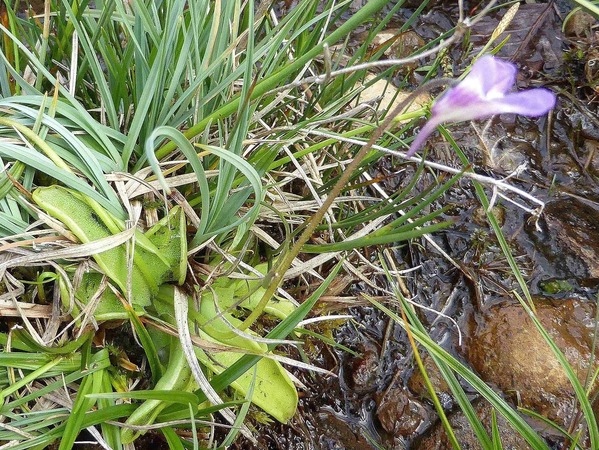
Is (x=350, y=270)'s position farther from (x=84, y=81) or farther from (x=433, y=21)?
(x=433, y=21)

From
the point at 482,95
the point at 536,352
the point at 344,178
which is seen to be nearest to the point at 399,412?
the point at 536,352

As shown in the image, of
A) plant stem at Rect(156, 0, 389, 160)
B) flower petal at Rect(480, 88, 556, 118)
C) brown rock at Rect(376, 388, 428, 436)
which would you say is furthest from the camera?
brown rock at Rect(376, 388, 428, 436)

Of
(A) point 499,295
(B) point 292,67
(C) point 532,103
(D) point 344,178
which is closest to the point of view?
(C) point 532,103

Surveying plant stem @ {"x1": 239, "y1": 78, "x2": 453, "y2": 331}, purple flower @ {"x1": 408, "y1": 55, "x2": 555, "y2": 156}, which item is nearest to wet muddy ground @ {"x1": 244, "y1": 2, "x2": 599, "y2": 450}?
plant stem @ {"x1": 239, "y1": 78, "x2": 453, "y2": 331}

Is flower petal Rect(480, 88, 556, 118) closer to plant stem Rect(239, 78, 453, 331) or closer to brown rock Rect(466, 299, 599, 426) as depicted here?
plant stem Rect(239, 78, 453, 331)

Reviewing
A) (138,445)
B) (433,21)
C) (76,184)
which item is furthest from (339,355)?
(433,21)

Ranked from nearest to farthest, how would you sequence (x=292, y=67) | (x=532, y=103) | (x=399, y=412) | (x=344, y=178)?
1. (x=532, y=103)
2. (x=344, y=178)
3. (x=292, y=67)
4. (x=399, y=412)

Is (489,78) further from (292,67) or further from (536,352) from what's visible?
(536,352)

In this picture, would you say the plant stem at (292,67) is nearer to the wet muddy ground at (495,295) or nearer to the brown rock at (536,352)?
the wet muddy ground at (495,295)
